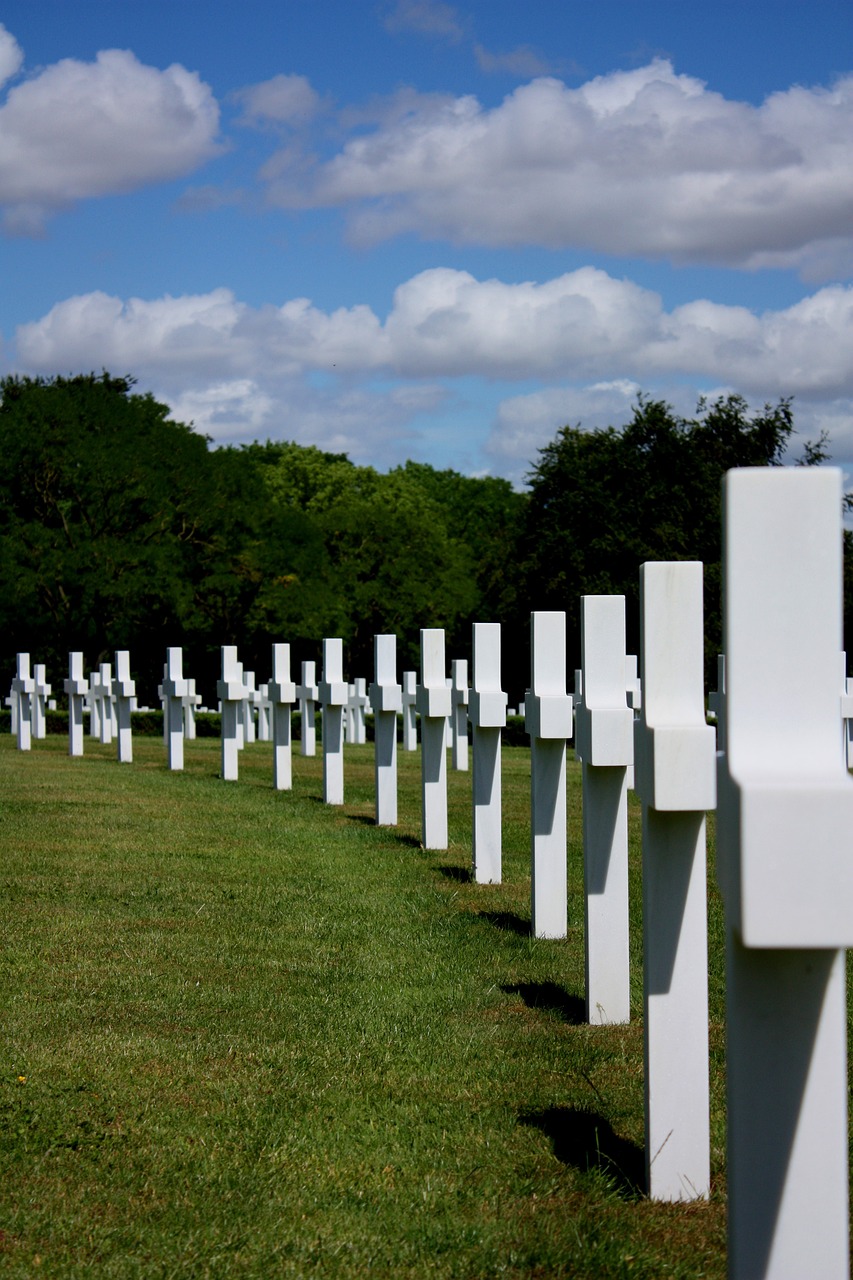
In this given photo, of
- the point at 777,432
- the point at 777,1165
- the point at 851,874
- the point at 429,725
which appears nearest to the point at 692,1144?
the point at 777,1165

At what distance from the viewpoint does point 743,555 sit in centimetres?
243

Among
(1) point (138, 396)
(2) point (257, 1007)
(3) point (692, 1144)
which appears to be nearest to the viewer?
(3) point (692, 1144)

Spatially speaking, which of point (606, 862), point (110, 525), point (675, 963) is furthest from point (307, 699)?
point (110, 525)

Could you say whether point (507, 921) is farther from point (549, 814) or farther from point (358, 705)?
point (358, 705)

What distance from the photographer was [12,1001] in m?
5.96

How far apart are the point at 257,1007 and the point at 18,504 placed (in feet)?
113

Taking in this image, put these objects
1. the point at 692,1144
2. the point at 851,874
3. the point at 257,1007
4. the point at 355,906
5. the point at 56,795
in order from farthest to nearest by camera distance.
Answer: the point at 56,795 < the point at 355,906 < the point at 257,1007 < the point at 692,1144 < the point at 851,874

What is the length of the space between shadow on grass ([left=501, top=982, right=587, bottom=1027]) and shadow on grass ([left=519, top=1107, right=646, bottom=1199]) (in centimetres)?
120

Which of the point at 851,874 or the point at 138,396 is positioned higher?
the point at 138,396

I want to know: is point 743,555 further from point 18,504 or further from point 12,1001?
point 18,504

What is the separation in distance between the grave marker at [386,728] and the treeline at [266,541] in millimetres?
24178

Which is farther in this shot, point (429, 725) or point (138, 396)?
point (138, 396)

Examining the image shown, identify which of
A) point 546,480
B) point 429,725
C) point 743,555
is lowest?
point 429,725

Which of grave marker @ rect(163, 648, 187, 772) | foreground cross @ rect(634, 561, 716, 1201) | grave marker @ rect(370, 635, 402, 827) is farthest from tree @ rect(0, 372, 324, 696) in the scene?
foreground cross @ rect(634, 561, 716, 1201)
